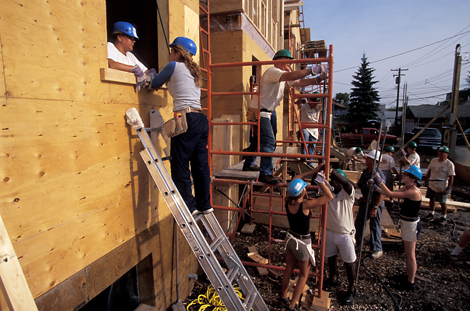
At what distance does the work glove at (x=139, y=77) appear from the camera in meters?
3.04

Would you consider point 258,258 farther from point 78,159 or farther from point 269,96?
point 78,159

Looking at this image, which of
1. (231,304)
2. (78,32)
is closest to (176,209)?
(231,304)

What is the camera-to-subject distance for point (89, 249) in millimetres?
2592

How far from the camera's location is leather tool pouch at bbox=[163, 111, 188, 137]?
10.2ft

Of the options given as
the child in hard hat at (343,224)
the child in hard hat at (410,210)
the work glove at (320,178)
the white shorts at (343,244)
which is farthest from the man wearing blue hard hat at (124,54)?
the child in hard hat at (410,210)

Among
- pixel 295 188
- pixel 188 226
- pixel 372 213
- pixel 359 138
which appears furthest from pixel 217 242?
pixel 359 138

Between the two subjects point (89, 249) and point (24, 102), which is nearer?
point (24, 102)

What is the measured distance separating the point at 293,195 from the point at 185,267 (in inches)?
84.8

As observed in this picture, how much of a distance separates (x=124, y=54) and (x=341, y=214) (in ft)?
12.7

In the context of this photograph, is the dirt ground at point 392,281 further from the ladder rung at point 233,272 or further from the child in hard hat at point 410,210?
the ladder rung at point 233,272

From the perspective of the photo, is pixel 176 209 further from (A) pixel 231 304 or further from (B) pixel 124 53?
(B) pixel 124 53

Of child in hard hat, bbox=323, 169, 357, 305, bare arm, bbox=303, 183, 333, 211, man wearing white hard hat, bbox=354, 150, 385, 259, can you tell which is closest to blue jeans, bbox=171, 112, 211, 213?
bare arm, bbox=303, 183, 333, 211

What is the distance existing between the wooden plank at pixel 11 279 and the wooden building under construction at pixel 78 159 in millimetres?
29

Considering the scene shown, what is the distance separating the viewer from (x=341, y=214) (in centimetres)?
432
